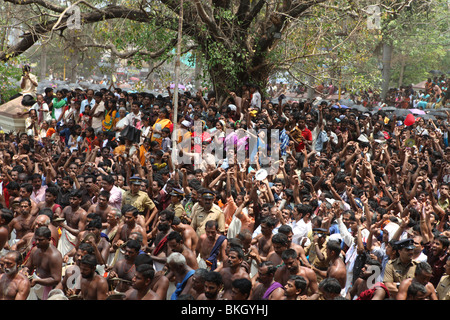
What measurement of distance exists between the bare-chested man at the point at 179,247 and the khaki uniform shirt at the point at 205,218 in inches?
43.2

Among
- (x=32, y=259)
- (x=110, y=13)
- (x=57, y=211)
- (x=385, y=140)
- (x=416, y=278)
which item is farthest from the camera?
(x=110, y=13)

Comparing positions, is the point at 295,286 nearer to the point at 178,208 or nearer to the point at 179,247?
the point at 179,247

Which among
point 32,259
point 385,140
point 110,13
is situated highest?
point 110,13

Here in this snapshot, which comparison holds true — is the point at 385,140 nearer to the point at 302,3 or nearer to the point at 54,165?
the point at 302,3

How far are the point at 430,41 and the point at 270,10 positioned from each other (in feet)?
46.2

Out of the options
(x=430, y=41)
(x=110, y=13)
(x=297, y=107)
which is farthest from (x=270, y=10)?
(x=430, y=41)

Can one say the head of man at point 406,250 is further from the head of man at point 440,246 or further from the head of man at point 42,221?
the head of man at point 42,221

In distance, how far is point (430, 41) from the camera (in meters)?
26.4

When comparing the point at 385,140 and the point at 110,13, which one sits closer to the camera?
the point at 385,140

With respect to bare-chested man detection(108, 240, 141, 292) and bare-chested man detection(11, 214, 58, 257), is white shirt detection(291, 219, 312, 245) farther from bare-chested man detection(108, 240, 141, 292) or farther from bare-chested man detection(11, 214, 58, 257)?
bare-chested man detection(11, 214, 58, 257)

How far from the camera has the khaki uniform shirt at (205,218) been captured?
8258mm

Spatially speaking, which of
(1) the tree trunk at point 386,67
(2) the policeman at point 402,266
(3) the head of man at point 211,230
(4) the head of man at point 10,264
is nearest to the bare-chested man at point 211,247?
(3) the head of man at point 211,230

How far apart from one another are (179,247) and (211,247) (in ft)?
2.18

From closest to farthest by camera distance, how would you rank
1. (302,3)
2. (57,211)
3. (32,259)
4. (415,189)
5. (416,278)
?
(416,278) < (32,259) < (57,211) < (415,189) < (302,3)
